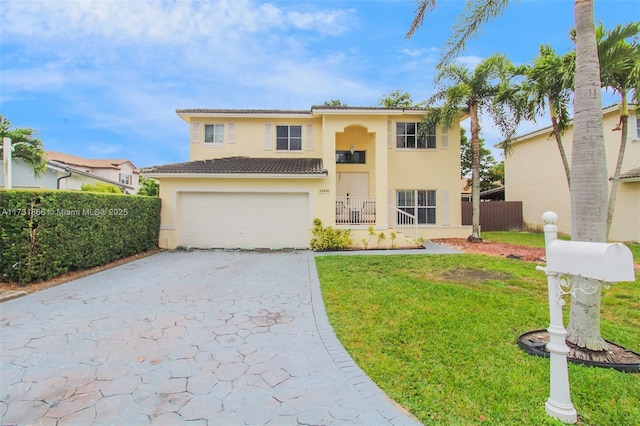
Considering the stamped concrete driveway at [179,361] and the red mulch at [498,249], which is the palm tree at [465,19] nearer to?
the stamped concrete driveway at [179,361]

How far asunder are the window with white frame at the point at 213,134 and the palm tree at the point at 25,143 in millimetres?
9010

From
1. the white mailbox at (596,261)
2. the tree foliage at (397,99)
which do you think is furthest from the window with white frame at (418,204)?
the white mailbox at (596,261)

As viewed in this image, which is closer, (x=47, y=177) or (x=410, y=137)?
(x=410, y=137)

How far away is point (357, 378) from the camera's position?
3410 mm

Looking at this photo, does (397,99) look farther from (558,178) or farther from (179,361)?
(179,361)

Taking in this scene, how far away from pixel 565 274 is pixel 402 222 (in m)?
12.8

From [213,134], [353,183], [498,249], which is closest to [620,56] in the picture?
[498,249]

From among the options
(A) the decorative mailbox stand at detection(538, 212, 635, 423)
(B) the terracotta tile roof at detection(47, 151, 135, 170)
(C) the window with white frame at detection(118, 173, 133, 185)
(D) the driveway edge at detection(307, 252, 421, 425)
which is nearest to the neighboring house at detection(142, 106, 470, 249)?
(D) the driveway edge at detection(307, 252, 421, 425)

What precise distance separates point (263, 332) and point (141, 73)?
1431 cm

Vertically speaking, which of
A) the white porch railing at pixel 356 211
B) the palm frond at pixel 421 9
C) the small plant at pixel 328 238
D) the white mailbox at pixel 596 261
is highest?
the palm frond at pixel 421 9

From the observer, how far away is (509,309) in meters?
5.40

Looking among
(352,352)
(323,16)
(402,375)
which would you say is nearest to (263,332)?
(352,352)

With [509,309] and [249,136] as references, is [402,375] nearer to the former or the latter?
[509,309]

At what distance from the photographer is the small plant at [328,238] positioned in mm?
13086
